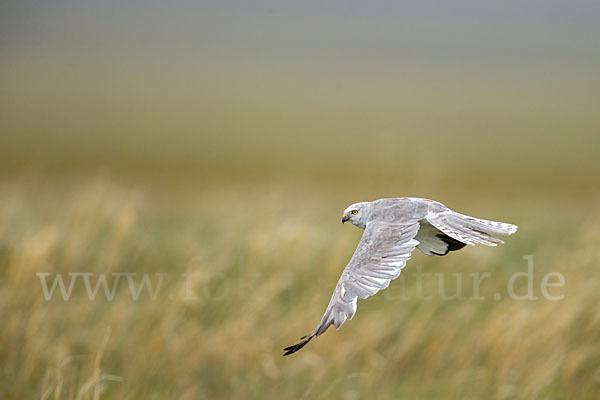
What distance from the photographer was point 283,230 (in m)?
3.72

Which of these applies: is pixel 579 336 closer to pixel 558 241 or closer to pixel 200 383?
pixel 558 241

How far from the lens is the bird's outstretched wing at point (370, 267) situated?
82 cm

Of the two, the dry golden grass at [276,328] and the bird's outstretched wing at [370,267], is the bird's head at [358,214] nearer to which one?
the bird's outstretched wing at [370,267]

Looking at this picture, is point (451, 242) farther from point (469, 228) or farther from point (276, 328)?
point (276, 328)

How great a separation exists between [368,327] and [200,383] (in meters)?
1.21

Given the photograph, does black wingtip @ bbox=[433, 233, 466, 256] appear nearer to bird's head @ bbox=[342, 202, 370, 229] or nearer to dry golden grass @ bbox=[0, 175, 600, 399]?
bird's head @ bbox=[342, 202, 370, 229]

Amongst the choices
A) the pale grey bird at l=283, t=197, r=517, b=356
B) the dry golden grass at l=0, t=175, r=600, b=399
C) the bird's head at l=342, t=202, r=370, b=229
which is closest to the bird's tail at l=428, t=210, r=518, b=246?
the pale grey bird at l=283, t=197, r=517, b=356

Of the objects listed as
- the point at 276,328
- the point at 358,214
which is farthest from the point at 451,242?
the point at 276,328

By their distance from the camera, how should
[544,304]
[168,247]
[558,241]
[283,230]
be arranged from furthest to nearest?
[558,241]
[168,247]
[544,304]
[283,230]

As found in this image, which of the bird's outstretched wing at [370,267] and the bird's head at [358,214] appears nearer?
the bird's outstretched wing at [370,267]

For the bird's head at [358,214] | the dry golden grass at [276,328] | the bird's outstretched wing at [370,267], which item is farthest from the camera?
the dry golden grass at [276,328]

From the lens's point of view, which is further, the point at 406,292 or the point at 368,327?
the point at 406,292

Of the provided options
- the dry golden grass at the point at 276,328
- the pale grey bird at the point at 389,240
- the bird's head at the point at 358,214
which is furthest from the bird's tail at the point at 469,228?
the dry golden grass at the point at 276,328

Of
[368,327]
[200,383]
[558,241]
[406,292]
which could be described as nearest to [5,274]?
[200,383]
